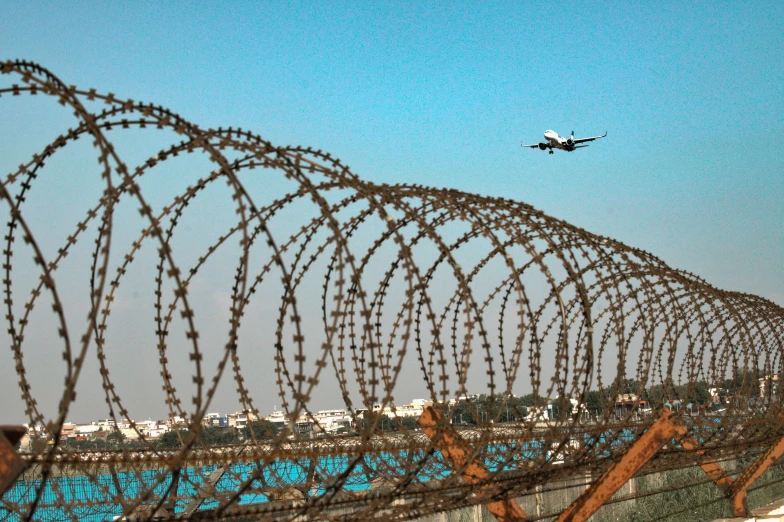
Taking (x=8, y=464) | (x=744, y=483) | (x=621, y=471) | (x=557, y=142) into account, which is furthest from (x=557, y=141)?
(x=8, y=464)

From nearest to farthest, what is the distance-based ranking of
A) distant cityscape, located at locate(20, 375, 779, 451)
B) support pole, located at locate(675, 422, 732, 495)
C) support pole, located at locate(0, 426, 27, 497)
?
support pole, located at locate(0, 426, 27, 497) < distant cityscape, located at locate(20, 375, 779, 451) < support pole, located at locate(675, 422, 732, 495)

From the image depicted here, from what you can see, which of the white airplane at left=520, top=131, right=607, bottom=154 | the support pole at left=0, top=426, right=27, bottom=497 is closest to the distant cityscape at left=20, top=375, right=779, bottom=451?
the support pole at left=0, top=426, right=27, bottom=497

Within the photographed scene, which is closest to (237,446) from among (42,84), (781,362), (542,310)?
(542,310)

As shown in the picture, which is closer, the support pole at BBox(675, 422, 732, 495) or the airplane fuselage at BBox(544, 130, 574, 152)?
the support pole at BBox(675, 422, 732, 495)

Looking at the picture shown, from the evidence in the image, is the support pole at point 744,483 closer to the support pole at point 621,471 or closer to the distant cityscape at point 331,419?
the distant cityscape at point 331,419

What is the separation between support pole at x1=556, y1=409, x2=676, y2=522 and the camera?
9.44 metres

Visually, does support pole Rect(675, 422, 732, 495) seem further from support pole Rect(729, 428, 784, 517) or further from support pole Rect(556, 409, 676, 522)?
support pole Rect(556, 409, 676, 522)

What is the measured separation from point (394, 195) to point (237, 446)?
549 cm

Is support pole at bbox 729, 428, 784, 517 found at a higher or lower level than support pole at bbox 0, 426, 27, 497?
lower

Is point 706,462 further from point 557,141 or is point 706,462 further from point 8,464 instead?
→ point 557,141

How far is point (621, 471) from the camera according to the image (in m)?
9.60

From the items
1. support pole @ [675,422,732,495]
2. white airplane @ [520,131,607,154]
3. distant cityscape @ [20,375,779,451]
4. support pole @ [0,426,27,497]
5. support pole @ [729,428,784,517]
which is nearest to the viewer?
support pole @ [0,426,27,497]

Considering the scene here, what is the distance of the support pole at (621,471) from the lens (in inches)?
372

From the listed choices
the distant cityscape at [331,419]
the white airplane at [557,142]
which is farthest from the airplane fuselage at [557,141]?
the distant cityscape at [331,419]
